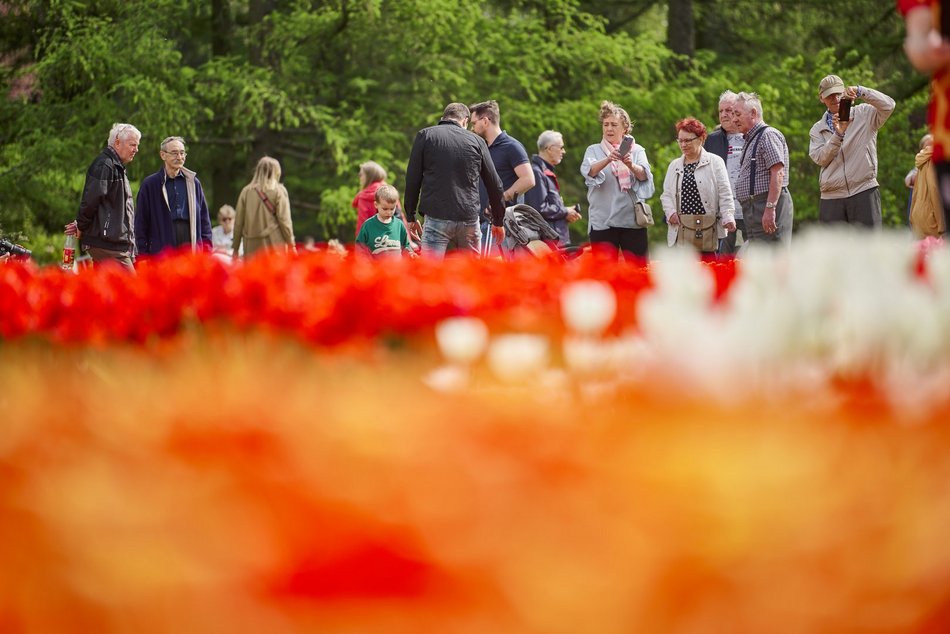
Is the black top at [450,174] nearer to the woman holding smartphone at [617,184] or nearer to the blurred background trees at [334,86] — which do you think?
the woman holding smartphone at [617,184]

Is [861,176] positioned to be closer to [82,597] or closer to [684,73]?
[82,597]

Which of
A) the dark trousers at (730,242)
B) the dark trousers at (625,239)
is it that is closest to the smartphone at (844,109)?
the dark trousers at (730,242)

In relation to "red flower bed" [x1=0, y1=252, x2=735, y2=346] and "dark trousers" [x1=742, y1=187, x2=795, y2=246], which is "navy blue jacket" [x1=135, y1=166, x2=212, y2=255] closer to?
"dark trousers" [x1=742, y1=187, x2=795, y2=246]

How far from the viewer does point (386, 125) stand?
23922 mm

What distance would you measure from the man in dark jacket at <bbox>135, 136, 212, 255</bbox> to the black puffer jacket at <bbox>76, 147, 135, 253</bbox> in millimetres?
359

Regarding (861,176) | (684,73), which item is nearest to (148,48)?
(684,73)

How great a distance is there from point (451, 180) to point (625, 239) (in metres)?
1.85

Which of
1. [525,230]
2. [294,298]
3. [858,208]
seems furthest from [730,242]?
[294,298]

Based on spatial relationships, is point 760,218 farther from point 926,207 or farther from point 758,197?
point 926,207

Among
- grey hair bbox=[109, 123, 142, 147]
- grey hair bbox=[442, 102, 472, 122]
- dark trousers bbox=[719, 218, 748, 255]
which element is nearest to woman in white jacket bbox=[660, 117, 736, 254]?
dark trousers bbox=[719, 218, 748, 255]

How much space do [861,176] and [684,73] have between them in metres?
15.8

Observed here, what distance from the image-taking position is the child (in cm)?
1161

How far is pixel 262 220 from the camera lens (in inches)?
494

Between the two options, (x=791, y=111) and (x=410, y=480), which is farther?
(x=791, y=111)
